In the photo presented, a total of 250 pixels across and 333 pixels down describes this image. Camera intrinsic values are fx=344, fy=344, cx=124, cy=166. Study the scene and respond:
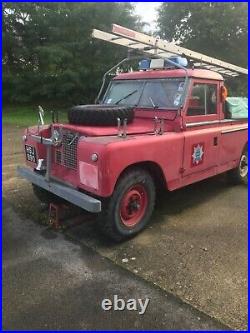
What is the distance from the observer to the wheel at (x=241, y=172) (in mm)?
6445

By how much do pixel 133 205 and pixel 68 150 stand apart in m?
1.04

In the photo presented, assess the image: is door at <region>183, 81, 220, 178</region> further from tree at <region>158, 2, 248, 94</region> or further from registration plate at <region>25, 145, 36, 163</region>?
tree at <region>158, 2, 248, 94</region>

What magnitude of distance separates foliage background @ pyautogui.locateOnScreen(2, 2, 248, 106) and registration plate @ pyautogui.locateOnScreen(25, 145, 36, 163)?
13.6 metres

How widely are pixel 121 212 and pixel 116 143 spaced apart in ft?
3.13

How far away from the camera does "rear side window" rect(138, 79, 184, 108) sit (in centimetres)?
484

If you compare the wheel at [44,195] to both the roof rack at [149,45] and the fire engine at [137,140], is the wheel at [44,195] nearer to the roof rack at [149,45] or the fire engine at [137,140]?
the fire engine at [137,140]

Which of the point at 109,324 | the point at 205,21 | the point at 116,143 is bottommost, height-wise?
the point at 109,324

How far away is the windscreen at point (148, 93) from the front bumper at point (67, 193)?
1.83 meters

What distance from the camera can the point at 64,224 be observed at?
4660mm

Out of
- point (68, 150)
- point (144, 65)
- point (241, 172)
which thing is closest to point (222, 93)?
point (144, 65)

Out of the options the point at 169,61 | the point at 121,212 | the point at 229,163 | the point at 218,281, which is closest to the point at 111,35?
the point at 169,61

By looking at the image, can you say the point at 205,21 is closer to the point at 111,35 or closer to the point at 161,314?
the point at 111,35

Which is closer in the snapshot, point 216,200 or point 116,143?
point 116,143

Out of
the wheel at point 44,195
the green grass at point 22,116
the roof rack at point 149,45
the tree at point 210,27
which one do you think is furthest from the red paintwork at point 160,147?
the tree at point 210,27
